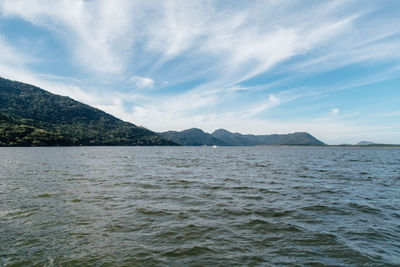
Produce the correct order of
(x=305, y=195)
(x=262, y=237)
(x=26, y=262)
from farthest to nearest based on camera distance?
(x=305, y=195) → (x=262, y=237) → (x=26, y=262)

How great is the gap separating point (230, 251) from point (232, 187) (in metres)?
14.7

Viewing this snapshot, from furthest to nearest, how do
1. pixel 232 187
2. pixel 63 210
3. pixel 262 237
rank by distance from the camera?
pixel 232 187 < pixel 63 210 < pixel 262 237

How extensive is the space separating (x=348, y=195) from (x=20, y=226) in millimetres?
25998

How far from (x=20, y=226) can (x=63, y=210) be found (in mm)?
3052

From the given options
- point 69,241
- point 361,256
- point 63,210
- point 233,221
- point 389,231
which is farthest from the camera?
point 63,210

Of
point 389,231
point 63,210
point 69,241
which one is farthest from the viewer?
point 63,210

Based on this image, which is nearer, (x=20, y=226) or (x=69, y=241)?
(x=69, y=241)

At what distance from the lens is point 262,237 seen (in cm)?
1056

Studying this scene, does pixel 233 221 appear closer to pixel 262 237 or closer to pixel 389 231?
pixel 262 237

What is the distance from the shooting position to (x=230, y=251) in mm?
9039

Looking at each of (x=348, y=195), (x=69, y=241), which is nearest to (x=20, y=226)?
(x=69, y=241)

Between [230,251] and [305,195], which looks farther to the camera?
[305,195]

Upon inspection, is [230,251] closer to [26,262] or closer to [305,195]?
[26,262]

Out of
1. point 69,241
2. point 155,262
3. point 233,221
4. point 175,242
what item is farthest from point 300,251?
point 69,241
